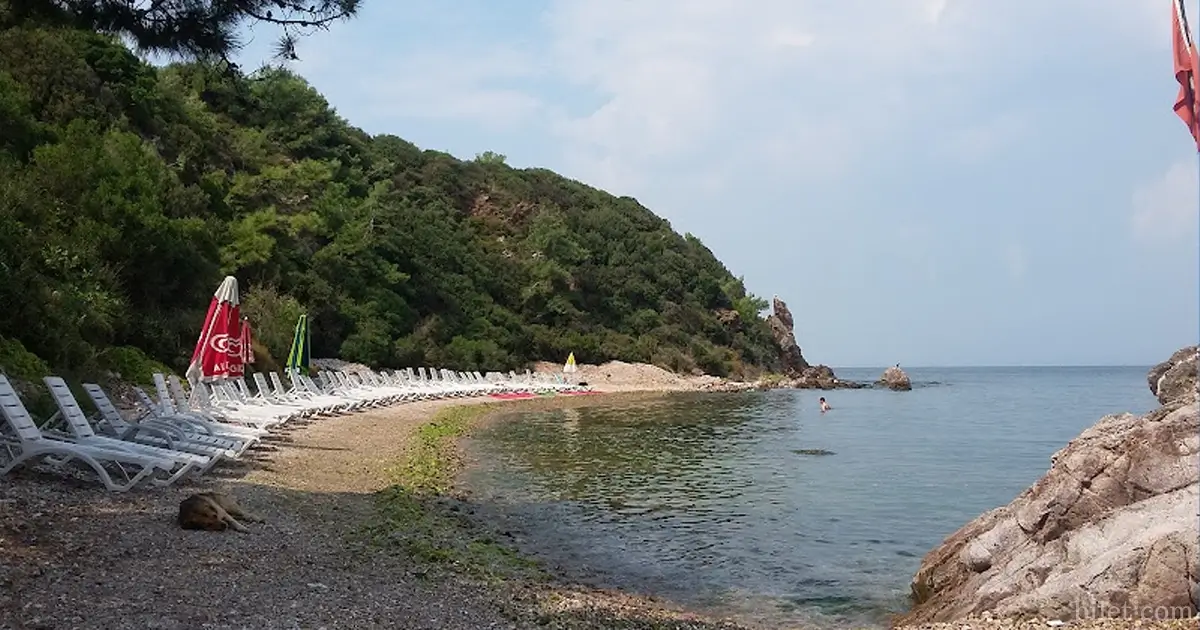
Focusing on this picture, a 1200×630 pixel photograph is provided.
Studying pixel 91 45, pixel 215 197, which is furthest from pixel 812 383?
pixel 91 45

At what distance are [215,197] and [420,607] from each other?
29746 mm

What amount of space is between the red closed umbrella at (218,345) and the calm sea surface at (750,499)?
4234 mm

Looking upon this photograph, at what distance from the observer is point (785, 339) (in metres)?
74.1

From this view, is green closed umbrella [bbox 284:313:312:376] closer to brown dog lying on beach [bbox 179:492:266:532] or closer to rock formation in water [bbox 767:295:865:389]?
brown dog lying on beach [bbox 179:492:266:532]

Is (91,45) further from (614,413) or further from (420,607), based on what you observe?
(420,607)

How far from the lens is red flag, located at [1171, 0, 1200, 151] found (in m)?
4.51

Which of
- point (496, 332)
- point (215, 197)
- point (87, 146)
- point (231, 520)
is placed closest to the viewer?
point (231, 520)

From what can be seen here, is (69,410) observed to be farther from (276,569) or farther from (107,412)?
(276,569)

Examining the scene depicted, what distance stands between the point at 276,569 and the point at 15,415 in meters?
3.60

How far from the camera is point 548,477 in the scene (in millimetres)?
14086

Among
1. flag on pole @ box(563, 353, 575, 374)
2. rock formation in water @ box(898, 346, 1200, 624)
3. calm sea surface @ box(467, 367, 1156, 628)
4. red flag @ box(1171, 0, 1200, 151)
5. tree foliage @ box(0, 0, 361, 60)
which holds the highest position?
tree foliage @ box(0, 0, 361, 60)

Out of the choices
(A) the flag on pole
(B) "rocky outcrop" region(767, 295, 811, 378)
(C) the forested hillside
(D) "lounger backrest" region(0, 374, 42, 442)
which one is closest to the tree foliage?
(C) the forested hillside

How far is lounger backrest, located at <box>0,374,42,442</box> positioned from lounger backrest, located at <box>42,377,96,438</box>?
2.15 feet

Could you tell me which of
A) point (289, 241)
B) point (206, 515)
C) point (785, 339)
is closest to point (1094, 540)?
point (206, 515)
